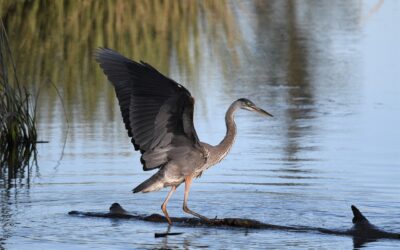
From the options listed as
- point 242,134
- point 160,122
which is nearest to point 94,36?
point 242,134

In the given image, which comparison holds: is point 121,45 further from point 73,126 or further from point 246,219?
point 246,219

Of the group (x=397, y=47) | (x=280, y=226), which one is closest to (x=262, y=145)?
(x=280, y=226)

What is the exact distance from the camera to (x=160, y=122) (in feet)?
28.6

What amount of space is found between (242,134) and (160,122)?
11.5 ft

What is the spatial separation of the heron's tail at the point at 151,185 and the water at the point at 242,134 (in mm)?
252

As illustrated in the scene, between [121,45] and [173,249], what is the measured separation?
28.6 ft

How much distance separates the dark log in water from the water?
0.33ft

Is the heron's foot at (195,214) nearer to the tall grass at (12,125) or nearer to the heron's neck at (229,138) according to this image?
the heron's neck at (229,138)

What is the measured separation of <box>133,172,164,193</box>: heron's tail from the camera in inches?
346

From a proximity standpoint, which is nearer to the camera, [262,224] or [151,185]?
[262,224]

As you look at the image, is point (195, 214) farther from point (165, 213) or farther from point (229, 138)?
point (229, 138)

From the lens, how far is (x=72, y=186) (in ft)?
32.8

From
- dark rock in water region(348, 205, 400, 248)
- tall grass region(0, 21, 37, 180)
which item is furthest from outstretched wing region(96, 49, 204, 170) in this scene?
tall grass region(0, 21, 37, 180)

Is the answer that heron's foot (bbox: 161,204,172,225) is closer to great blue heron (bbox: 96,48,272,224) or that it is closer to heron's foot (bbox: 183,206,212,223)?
great blue heron (bbox: 96,48,272,224)
